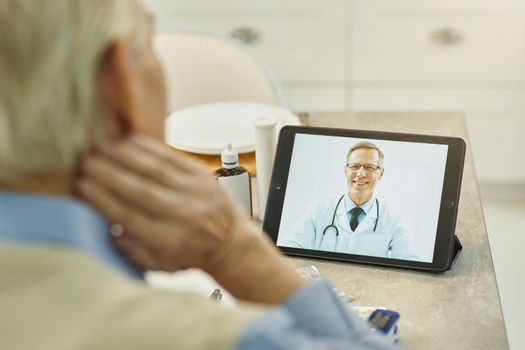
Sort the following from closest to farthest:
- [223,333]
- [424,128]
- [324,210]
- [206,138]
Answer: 1. [223,333]
2. [324,210]
3. [206,138]
4. [424,128]

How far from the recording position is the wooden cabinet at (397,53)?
3.02 meters

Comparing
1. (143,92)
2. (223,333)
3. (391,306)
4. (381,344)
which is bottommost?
(391,306)

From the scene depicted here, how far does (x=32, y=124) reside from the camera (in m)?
0.70

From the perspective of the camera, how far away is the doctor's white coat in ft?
4.40

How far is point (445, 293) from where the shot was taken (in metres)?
1.27

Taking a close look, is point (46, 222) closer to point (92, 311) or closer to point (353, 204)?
point (92, 311)

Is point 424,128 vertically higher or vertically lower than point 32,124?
lower

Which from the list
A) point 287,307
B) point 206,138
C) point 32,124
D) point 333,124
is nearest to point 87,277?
point 32,124

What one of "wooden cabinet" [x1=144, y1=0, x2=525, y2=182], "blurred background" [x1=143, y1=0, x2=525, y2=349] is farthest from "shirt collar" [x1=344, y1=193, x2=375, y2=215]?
"wooden cabinet" [x1=144, y1=0, x2=525, y2=182]

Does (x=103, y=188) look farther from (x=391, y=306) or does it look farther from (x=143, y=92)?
(x=391, y=306)

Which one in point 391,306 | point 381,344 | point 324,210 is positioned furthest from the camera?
point 324,210

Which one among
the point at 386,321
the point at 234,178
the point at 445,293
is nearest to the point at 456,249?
the point at 445,293

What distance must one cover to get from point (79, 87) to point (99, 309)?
18cm

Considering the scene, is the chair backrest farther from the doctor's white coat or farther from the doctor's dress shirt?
the doctor's dress shirt
